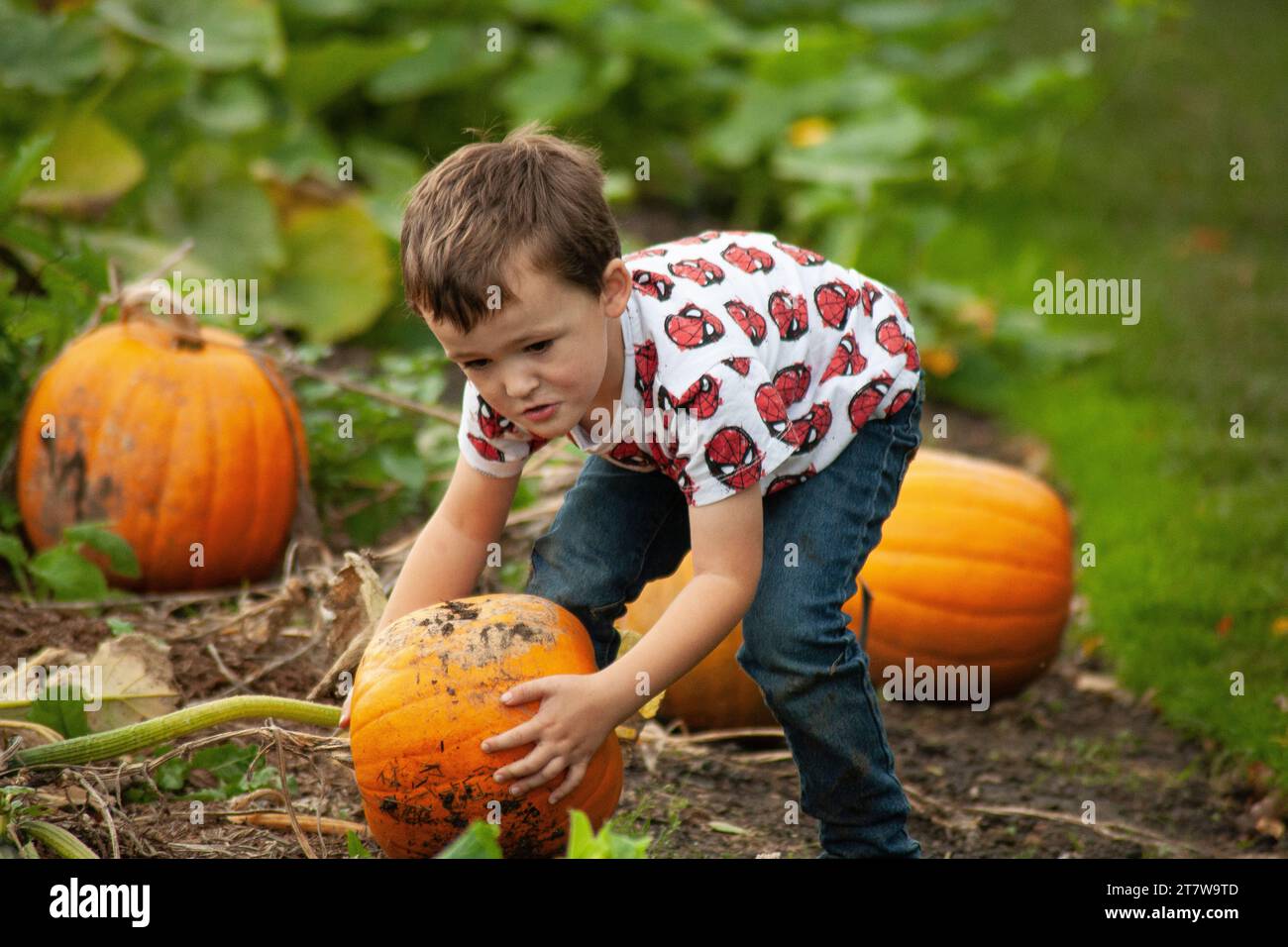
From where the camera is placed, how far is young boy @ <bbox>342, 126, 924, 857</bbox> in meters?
2.18

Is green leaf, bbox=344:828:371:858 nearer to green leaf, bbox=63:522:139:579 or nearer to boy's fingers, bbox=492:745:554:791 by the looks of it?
boy's fingers, bbox=492:745:554:791

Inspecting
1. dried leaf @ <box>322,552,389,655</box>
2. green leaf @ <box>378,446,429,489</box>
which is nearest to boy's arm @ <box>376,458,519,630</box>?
dried leaf @ <box>322,552,389,655</box>

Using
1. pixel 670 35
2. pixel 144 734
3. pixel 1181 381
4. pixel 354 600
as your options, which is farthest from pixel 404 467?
pixel 670 35

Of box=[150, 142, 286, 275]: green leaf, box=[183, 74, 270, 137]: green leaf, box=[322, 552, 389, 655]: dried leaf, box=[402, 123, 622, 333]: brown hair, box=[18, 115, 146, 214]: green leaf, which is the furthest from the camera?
box=[183, 74, 270, 137]: green leaf

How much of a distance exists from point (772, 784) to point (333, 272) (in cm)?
281

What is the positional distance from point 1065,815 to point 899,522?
0.90 metres

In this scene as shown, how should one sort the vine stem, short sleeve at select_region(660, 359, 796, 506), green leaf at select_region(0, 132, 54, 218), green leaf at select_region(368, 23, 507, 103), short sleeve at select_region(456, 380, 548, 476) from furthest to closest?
green leaf at select_region(368, 23, 507, 103) → green leaf at select_region(0, 132, 54, 218) → short sleeve at select_region(456, 380, 548, 476) → the vine stem → short sleeve at select_region(660, 359, 796, 506)

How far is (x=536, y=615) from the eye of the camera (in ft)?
7.76

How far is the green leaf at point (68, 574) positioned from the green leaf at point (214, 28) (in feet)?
7.70

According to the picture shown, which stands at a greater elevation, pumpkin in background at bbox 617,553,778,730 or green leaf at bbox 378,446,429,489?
green leaf at bbox 378,446,429,489

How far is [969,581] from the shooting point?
141 inches

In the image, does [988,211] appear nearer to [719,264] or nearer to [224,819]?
[719,264]

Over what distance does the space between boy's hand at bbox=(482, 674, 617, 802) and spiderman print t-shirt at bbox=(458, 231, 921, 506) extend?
0.35m
